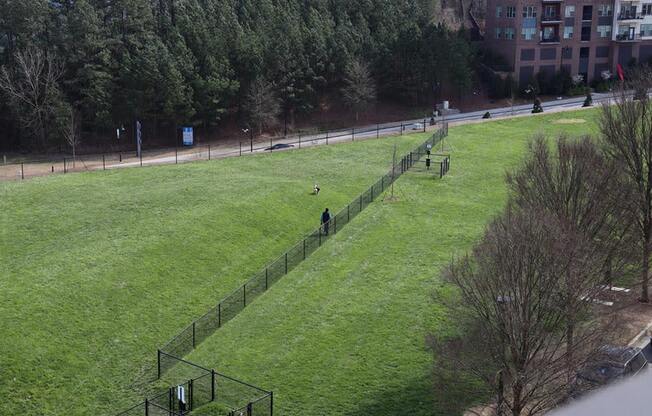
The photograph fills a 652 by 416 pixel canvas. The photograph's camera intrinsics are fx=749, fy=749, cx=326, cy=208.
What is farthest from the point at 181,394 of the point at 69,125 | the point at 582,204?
the point at 69,125

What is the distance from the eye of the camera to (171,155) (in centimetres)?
7031

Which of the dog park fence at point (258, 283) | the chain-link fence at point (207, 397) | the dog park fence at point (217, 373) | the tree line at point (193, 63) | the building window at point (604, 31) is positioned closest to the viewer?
the chain-link fence at point (207, 397)

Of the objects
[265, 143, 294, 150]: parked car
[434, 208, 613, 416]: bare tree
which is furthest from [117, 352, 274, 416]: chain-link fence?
[265, 143, 294, 150]: parked car

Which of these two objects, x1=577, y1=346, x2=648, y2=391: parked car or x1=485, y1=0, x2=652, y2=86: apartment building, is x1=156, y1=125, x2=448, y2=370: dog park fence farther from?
x1=485, y1=0, x2=652, y2=86: apartment building

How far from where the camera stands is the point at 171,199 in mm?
49219

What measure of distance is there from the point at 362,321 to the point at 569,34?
7470 centimetres

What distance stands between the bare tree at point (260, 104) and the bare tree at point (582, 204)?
47474 millimetres

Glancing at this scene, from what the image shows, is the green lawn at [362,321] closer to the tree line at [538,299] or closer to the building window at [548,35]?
the tree line at [538,299]

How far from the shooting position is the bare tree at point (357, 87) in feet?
271

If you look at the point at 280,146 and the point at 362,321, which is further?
the point at 280,146

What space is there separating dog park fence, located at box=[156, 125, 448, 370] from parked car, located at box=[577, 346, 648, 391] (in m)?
15.9

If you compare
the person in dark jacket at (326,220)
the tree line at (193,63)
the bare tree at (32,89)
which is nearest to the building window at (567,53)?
the tree line at (193,63)

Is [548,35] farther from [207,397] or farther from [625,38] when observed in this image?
[207,397]

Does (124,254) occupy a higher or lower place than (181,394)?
higher
